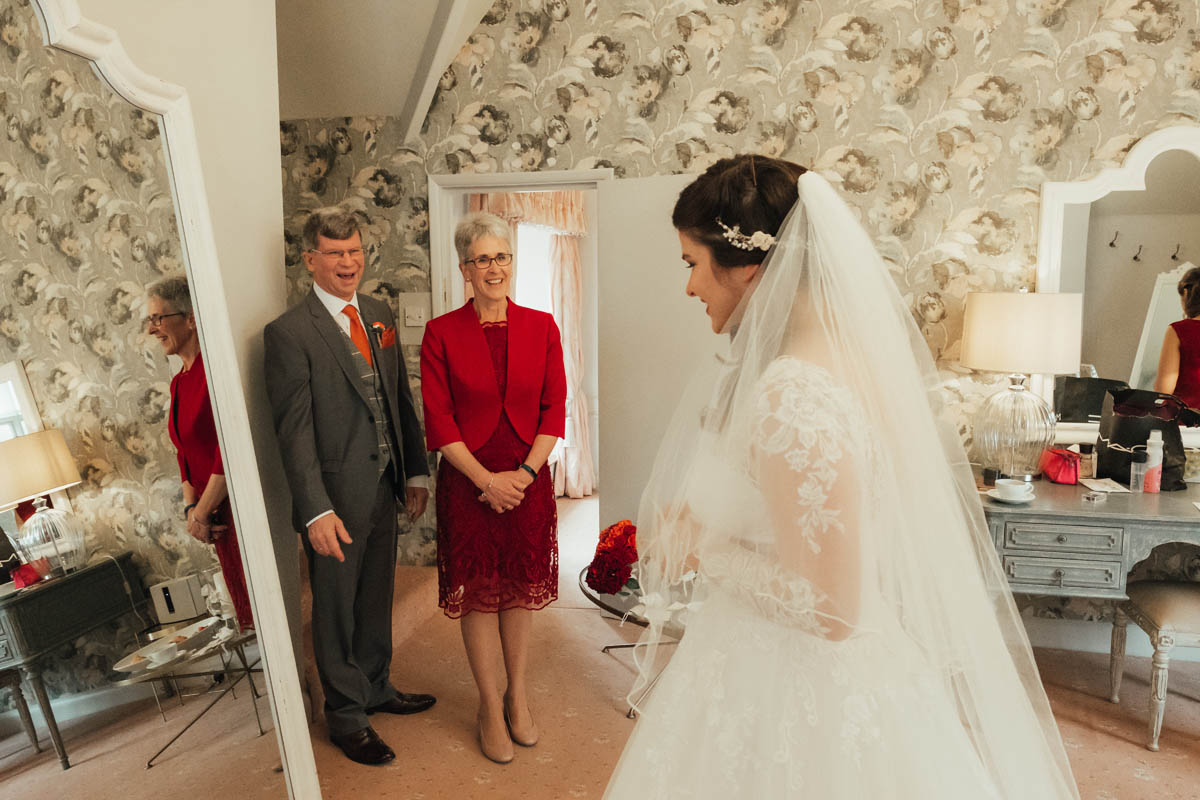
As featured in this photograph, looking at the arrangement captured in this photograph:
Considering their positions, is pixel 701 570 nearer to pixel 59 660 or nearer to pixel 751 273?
pixel 751 273

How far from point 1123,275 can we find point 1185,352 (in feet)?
1.18

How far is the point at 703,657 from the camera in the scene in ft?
4.49

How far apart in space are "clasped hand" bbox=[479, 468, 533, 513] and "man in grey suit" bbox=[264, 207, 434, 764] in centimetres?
34

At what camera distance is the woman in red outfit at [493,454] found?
244 centimetres

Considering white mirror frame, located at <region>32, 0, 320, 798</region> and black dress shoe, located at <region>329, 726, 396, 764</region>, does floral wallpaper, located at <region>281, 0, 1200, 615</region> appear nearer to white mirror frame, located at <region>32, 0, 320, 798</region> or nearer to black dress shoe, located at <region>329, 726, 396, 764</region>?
white mirror frame, located at <region>32, 0, 320, 798</region>

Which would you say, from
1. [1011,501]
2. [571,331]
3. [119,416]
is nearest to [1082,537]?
[1011,501]

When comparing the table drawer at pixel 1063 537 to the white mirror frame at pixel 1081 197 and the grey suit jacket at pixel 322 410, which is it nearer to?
the white mirror frame at pixel 1081 197

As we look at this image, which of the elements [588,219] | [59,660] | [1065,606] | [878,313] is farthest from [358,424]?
[588,219]

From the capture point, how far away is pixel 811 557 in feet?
3.81

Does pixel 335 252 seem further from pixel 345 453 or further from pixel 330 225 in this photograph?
pixel 345 453

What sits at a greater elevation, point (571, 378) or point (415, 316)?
point (415, 316)

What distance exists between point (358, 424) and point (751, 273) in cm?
149

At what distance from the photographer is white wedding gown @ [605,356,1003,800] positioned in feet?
3.73

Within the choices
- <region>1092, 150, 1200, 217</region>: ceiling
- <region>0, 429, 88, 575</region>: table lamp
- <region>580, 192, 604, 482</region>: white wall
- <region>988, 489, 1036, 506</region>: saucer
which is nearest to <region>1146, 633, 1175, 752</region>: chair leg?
<region>988, 489, 1036, 506</region>: saucer
